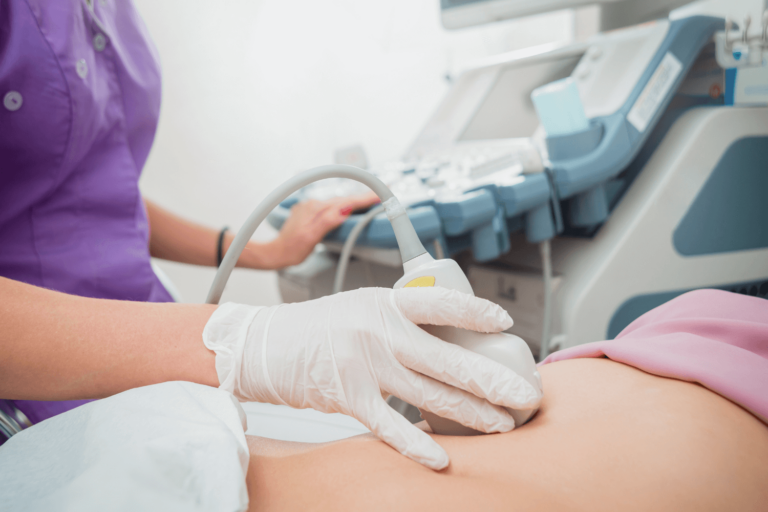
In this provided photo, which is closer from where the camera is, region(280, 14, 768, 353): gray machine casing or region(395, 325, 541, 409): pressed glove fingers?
region(395, 325, 541, 409): pressed glove fingers

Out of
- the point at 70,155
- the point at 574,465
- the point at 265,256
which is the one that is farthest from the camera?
the point at 265,256

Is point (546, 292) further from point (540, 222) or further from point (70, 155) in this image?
point (70, 155)

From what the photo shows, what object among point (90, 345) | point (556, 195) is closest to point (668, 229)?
point (556, 195)

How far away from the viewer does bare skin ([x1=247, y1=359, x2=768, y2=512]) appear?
1.31ft

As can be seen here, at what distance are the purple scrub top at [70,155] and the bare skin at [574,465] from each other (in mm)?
436

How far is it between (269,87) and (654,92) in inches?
61.4

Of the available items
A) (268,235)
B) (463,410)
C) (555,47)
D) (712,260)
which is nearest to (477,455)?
(463,410)

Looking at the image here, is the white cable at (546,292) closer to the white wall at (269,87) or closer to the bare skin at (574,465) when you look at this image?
the bare skin at (574,465)

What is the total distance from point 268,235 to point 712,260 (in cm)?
182

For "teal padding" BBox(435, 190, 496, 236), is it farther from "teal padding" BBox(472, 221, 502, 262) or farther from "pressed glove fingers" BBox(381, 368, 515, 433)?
"pressed glove fingers" BBox(381, 368, 515, 433)

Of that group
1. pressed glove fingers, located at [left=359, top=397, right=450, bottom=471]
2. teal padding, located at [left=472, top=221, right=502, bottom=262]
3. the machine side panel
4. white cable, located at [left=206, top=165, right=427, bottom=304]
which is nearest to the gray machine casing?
the machine side panel

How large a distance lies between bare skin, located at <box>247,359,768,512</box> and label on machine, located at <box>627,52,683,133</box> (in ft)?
2.41

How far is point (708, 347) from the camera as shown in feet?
1.74

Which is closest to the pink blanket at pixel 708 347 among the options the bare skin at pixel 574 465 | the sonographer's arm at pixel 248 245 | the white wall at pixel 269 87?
the bare skin at pixel 574 465
